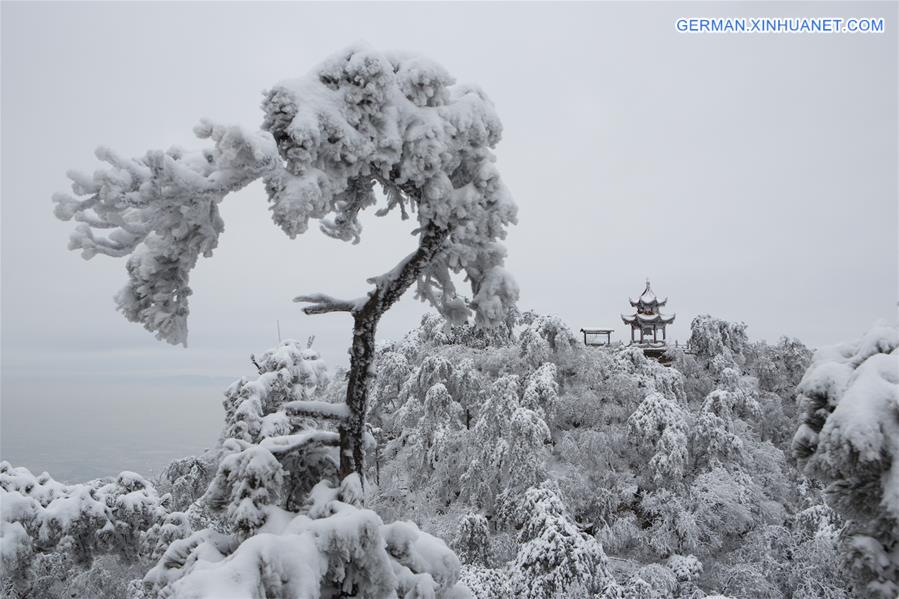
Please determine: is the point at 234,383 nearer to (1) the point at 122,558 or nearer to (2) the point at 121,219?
(1) the point at 122,558

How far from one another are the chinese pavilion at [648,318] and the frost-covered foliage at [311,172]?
22416mm

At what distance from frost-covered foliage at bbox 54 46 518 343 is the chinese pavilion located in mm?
22416

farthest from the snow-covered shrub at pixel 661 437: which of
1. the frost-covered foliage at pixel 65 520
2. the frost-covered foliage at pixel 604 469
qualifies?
the frost-covered foliage at pixel 65 520

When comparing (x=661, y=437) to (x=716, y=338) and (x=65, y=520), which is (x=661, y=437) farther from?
(x=65, y=520)

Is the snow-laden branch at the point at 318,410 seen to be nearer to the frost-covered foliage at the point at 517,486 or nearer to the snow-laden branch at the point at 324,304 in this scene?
the frost-covered foliage at the point at 517,486

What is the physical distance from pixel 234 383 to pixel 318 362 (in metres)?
1.58

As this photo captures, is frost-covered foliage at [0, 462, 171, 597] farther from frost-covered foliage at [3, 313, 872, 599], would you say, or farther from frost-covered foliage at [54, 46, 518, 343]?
frost-covered foliage at [54, 46, 518, 343]

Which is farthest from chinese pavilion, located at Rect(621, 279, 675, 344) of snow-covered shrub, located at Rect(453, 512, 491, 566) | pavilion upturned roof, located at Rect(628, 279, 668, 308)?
snow-covered shrub, located at Rect(453, 512, 491, 566)

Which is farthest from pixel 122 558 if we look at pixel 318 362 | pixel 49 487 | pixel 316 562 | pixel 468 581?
pixel 316 562

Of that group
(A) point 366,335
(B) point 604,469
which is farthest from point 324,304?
(B) point 604,469

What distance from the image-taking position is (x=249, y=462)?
3689 mm

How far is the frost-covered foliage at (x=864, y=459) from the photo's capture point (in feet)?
8.70

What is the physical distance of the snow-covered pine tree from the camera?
3246 millimetres

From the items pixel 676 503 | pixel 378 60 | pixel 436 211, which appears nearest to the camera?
pixel 378 60
